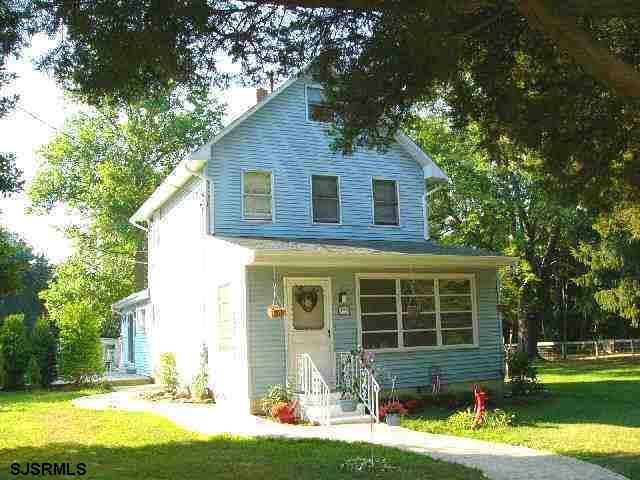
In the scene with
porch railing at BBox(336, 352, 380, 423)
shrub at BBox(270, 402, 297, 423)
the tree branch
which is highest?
the tree branch

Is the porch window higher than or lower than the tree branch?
lower

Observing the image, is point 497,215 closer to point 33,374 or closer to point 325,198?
point 325,198

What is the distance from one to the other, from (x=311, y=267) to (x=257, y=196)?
106 inches

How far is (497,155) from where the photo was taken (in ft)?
34.0

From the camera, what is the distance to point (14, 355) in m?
18.4

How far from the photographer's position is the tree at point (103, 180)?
32.1m

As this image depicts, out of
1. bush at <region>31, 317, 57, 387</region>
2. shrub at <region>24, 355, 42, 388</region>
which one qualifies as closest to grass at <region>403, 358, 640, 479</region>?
shrub at <region>24, 355, 42, 388</region>

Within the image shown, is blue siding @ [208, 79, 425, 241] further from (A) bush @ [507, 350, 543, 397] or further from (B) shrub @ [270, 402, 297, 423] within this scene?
(B) shrub @ [270, 402, 297, 423]

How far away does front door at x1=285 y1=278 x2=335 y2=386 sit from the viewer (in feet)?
43.4

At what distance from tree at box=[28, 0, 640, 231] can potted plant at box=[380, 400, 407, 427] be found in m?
4.70

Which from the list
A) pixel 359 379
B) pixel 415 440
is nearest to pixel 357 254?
pixel 359 379

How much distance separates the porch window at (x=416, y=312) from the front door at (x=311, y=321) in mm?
835

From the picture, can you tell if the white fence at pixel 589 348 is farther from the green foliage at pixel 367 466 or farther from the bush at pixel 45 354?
the green foliage at pixel 367 466

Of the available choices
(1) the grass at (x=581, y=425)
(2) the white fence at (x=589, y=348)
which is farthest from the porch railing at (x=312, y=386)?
(2) the white fence at (x=589, y=348)
